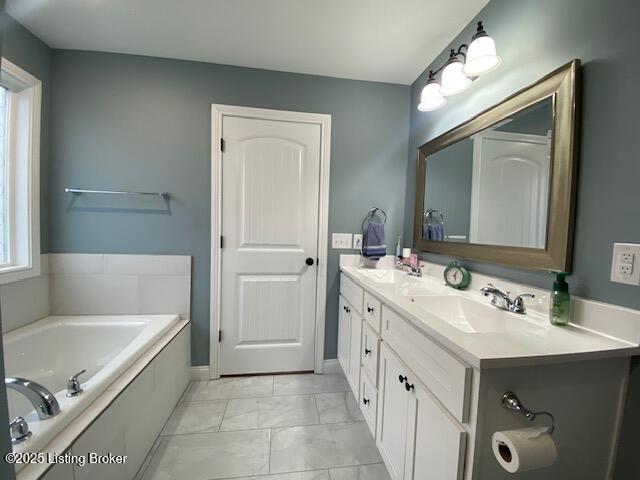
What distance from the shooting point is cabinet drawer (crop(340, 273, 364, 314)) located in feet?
5.34

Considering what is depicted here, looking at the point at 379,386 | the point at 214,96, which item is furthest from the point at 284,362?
the point at 214,96

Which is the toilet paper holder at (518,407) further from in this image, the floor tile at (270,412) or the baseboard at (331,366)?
the baseboard at (331,366)

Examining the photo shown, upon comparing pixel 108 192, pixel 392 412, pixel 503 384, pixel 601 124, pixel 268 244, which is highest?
pixel 601 124

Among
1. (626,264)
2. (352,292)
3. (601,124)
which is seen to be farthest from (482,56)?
(352,292)

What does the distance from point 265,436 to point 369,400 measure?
0.64 m

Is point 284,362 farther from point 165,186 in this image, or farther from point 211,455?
point 165,186

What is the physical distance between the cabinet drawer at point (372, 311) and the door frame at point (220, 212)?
634 mm

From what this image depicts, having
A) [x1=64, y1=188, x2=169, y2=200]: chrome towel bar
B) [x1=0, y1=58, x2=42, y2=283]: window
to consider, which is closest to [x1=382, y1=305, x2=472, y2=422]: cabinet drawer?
[x1=64, y1=188, x2=169, y2=200]: chrome towel bar

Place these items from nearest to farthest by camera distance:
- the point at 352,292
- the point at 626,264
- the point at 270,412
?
1. the point at 626,264
2. the point at 270,412
3. the point at 352,292

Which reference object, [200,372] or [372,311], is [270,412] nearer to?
[200,372]

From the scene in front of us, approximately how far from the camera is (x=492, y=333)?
0.82m

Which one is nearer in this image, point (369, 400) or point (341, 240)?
point (369, 400)

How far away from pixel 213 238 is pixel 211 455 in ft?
4.32

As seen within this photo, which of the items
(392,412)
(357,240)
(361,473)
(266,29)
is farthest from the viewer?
(357,240)
